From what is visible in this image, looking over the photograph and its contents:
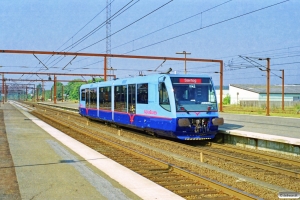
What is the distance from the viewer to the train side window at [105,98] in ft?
83.5

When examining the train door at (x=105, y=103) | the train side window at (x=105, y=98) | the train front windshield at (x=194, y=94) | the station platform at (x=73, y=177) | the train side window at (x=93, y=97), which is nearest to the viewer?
the station platform at (x=73, y=177)

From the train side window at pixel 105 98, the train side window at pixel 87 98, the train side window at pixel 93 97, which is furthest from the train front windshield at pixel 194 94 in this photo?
the train side window at pixel 87 98

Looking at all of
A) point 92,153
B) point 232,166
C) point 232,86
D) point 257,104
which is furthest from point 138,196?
point 232,86

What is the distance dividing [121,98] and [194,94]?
20.4 feet

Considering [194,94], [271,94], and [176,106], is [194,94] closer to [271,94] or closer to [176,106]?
[176,106]

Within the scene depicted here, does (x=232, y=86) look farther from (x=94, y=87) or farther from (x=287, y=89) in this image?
(x=94, y=87)

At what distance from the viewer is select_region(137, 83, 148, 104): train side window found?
750 inches

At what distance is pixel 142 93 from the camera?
64.0 feet

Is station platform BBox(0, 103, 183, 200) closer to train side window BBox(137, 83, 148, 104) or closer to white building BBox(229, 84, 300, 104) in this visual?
train side window BBox(137, 83, 148, 104)

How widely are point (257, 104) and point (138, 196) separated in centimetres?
5887

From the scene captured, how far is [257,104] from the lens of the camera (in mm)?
64188

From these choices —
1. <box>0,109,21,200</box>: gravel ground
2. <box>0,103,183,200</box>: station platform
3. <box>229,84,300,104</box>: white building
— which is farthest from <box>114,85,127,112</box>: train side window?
<box>229,84,300,104</box>: white building

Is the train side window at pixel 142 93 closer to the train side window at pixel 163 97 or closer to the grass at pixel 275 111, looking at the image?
the train side window at pixel 163 97

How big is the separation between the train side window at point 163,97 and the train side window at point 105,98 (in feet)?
27.0
